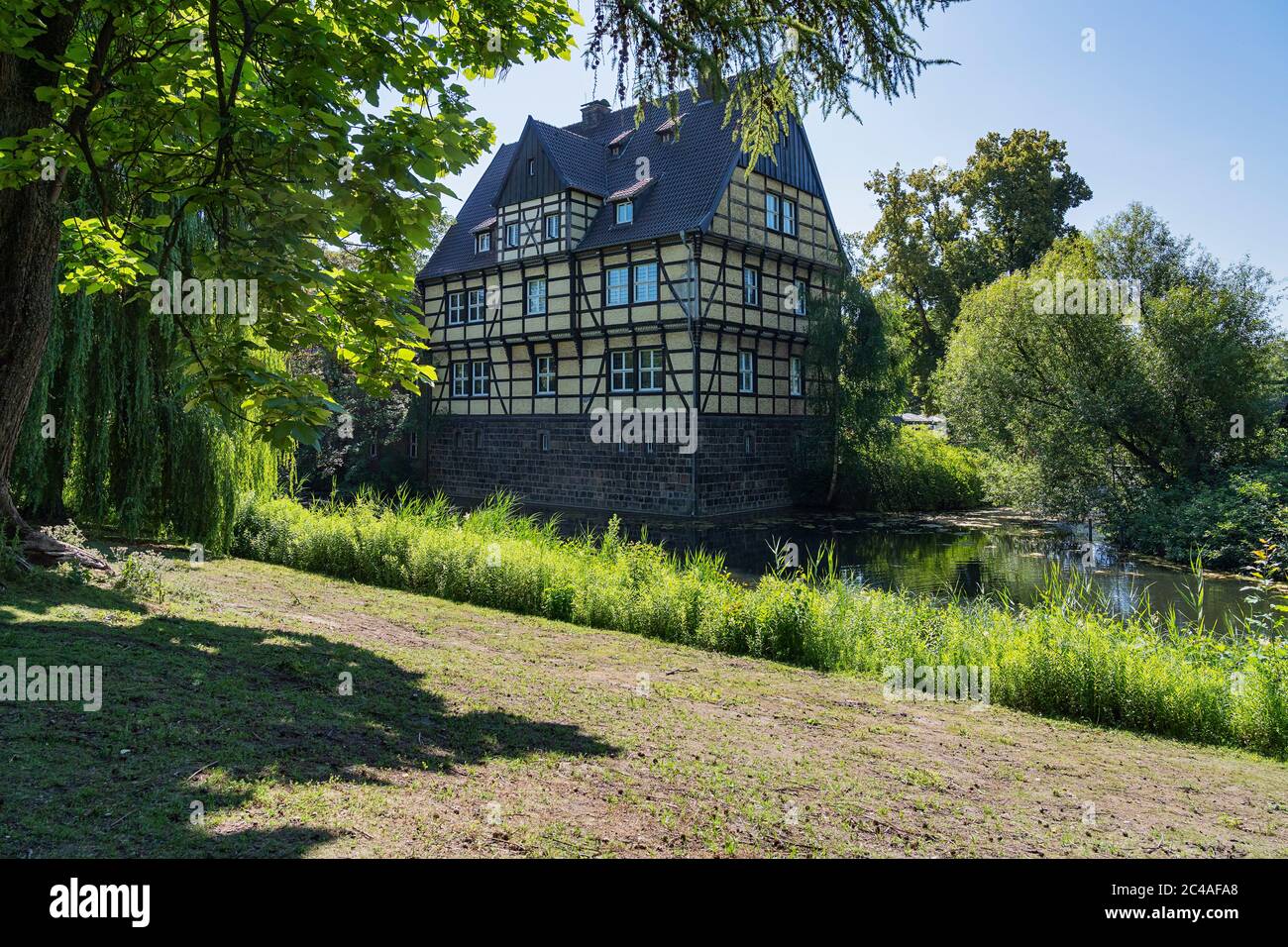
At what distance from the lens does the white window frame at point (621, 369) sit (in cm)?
2469

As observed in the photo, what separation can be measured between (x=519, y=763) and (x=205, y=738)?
1406mm

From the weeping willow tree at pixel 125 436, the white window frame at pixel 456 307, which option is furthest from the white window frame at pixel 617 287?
the weeping willow tree at pixel 125 436

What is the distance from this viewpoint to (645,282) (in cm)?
2395

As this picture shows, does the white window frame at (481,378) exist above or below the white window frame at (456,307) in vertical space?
below

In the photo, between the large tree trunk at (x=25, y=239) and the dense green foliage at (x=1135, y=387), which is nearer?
the large tree trunk at (x=25, y=239)

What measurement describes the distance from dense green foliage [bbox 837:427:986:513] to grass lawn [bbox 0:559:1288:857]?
806 inches

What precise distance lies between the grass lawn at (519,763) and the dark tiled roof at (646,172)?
18.4 metres

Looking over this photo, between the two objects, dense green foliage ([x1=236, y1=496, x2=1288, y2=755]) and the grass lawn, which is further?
dense green foliage ([x1=236, y1=496, x2=1288, y2=755])

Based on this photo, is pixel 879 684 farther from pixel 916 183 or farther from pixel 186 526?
pixel 916 183

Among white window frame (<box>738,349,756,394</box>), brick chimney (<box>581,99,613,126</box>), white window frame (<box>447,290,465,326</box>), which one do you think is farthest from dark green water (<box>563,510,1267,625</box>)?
brick chimney (<box>581,99,613,126</box>)

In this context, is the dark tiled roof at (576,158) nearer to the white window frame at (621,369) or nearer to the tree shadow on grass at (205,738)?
the white window frame at (621,369)

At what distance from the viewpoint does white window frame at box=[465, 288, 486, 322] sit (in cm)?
2841

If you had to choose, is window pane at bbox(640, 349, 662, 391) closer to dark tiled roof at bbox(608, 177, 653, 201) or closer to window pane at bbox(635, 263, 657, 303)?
window pane at bbox(635, 263, 657, 303)
